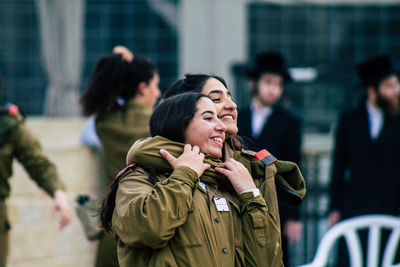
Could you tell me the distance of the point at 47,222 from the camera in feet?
19.1

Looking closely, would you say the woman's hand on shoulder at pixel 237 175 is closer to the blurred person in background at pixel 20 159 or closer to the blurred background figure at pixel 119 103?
the blurred background figure at pixel 119 103

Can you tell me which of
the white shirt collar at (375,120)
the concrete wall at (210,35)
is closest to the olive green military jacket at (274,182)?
the white shirt collar at (375,120)

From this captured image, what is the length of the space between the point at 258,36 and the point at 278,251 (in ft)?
32.3

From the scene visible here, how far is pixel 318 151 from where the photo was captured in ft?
20.3

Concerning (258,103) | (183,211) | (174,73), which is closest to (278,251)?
(183,211)

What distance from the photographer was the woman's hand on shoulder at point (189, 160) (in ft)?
8.21

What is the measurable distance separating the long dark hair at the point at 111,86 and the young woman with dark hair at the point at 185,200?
1.37m

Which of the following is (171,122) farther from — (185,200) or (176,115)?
(185,200)

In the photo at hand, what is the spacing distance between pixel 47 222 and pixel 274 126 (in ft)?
7.42

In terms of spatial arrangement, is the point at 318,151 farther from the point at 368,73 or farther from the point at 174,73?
the point at 174,73

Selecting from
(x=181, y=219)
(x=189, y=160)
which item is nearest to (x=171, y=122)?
(x=189, y=160)

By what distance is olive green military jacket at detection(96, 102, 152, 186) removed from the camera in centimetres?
393

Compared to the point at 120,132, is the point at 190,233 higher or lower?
lower

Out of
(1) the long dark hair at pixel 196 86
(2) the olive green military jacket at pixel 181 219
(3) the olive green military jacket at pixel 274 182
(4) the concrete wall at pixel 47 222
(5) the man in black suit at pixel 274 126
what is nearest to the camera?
(2) the olive green military jacket at pixel 181 219
